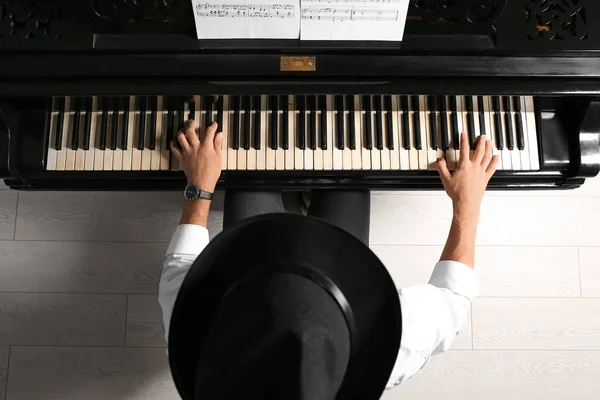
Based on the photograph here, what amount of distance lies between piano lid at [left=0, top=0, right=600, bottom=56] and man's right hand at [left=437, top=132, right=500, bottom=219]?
0.85 feet

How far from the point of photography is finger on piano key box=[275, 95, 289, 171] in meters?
1.42

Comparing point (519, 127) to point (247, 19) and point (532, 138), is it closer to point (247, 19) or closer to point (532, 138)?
point (532, 138)

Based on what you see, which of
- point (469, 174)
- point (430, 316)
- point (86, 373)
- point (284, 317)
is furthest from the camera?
point (86, 373)

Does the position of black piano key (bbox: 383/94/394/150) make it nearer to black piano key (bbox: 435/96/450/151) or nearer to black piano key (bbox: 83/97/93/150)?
black piano key (bbox: 435/96/450/151)

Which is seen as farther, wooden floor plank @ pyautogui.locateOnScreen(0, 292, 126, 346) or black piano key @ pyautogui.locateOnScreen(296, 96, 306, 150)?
wooden floor plank @ pyautogui.locateOnScreen(0, 292, 126, 346)

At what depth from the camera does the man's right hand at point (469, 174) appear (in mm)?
1407

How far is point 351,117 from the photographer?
1429 millimetres

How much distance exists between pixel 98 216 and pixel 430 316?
53.0 inches

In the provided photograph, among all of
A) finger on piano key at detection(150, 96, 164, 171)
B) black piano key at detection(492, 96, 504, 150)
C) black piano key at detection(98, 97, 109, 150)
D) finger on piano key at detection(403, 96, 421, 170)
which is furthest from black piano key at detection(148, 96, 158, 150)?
black piano key at detection(492, 96, 504, 150)

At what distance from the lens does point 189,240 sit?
132cm

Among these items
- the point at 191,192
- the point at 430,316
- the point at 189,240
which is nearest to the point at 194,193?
the point at 191,192

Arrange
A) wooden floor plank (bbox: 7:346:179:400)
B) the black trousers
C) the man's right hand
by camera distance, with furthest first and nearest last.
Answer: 1. wooden floor plank (bbox: 7:346:179:400)
2. the black trousers
3. the man's right hand

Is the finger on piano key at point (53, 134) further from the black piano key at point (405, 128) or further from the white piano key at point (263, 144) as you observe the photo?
the black piano key at point (405, 128)

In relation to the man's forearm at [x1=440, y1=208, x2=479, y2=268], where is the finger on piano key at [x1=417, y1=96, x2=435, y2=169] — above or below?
above
